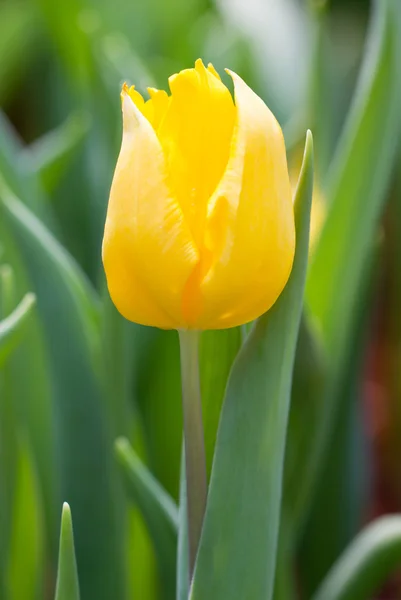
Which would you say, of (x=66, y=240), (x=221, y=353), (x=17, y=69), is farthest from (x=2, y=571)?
(x=17, y=69)

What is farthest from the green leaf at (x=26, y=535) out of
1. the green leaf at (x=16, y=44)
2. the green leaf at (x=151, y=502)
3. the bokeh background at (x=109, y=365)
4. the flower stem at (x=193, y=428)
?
the green leaf at (x=16, y=44)

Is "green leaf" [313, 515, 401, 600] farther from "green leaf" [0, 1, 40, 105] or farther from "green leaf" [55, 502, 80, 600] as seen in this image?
"green leaf" [0, 1, 40, 105]

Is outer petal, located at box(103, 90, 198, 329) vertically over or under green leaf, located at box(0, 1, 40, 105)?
under

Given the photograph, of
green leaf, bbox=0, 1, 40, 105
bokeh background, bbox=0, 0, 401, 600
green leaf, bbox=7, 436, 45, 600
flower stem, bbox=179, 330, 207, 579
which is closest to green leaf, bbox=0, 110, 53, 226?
bokeh background, bbox=0, 0, 401, 600

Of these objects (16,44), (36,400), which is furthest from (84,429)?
(16,44)

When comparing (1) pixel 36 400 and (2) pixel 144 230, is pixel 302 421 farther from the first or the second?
(2) pixel 144 230

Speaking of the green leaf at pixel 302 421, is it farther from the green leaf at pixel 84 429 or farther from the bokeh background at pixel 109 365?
the green leaf at pixel 84 429
